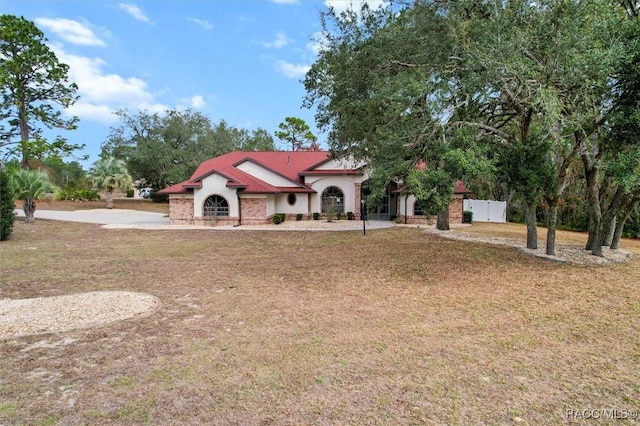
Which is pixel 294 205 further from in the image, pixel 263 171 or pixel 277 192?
pixel 263 171

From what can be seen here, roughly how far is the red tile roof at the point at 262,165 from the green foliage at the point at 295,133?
813 inches

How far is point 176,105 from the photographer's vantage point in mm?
43312

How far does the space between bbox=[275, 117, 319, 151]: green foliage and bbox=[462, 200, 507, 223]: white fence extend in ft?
86.9

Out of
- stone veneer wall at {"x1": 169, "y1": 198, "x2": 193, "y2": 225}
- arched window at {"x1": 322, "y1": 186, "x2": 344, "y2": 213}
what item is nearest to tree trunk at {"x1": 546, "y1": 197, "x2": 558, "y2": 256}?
arched window at {"x1": 322, "y1": 186, "x2": 344, "y2": 213}

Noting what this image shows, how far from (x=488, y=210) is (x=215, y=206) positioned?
2031 centimetres

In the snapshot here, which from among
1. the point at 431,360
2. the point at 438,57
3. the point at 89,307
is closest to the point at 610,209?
the point at 438,57

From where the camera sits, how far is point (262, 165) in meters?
27.0

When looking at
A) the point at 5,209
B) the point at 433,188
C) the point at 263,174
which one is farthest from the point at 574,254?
the point at 5,209

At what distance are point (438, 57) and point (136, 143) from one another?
39.8m

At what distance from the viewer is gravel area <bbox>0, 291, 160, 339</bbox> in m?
5.68

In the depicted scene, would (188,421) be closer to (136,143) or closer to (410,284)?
(410,284)

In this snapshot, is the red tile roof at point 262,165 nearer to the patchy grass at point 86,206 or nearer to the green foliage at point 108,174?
the green foliage at point 108,174

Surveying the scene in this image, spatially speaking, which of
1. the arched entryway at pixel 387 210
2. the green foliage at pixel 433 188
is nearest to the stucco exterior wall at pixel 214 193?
the arched entryway at pixel 387 210

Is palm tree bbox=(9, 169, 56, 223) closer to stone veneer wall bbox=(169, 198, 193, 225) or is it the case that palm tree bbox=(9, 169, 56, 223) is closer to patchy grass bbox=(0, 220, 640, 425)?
stone veneer wall bbox=(169, 198, 193, 225)
